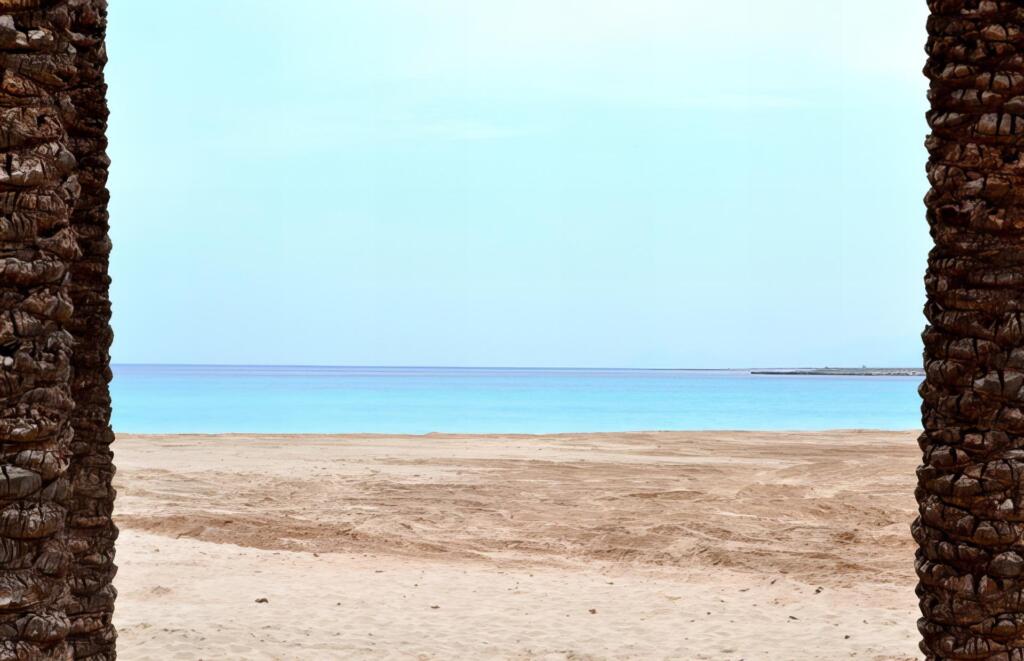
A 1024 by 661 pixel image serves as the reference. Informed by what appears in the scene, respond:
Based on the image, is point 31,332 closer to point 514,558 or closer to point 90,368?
point 90,368

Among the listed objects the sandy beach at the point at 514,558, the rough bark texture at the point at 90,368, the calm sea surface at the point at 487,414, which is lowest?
the calm sea surface at the point at 487,414

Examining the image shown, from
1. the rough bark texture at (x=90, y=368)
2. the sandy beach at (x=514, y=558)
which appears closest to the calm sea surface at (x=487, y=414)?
the sandy beach at (x=514, y=558)

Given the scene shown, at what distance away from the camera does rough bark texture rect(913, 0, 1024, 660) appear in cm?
454

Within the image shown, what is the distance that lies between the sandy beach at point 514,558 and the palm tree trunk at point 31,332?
530cm

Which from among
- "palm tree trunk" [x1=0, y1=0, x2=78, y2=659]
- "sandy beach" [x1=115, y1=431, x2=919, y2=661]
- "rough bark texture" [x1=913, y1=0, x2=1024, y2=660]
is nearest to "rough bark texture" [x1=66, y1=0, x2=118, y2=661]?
"palm tree trunk" [x1=0, y1=0, x2=78, y2=659]

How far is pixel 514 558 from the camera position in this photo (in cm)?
1435

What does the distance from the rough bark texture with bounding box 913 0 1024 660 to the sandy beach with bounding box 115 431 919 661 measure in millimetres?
5128

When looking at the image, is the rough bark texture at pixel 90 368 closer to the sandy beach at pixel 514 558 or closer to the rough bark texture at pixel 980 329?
the sandy beach at pixel 514 558

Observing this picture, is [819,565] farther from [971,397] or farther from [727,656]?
[971,397]

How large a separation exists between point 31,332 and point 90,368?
2.12m

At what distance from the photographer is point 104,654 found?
6438 mm

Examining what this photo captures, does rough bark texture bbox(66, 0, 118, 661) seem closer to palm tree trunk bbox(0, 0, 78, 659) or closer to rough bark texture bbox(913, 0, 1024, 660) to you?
palm tree trunk bbox(0, 0, 78, 659)

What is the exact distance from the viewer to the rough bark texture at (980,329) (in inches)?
179

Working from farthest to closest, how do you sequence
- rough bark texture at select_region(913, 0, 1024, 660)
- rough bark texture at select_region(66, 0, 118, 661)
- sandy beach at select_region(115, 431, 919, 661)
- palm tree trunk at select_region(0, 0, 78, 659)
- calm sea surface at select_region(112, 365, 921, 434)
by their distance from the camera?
calm sea surface at select_region(112, 365, 921, 434)
sandy beach at select_region(115, 431, 919, 661)
rough bark texture at select_region(66, 0, 118, 661)
rough bark texture at select_region(913, 0, 1024, 660)
palm tree trunk at select_region(0, 0, 78, 659)
